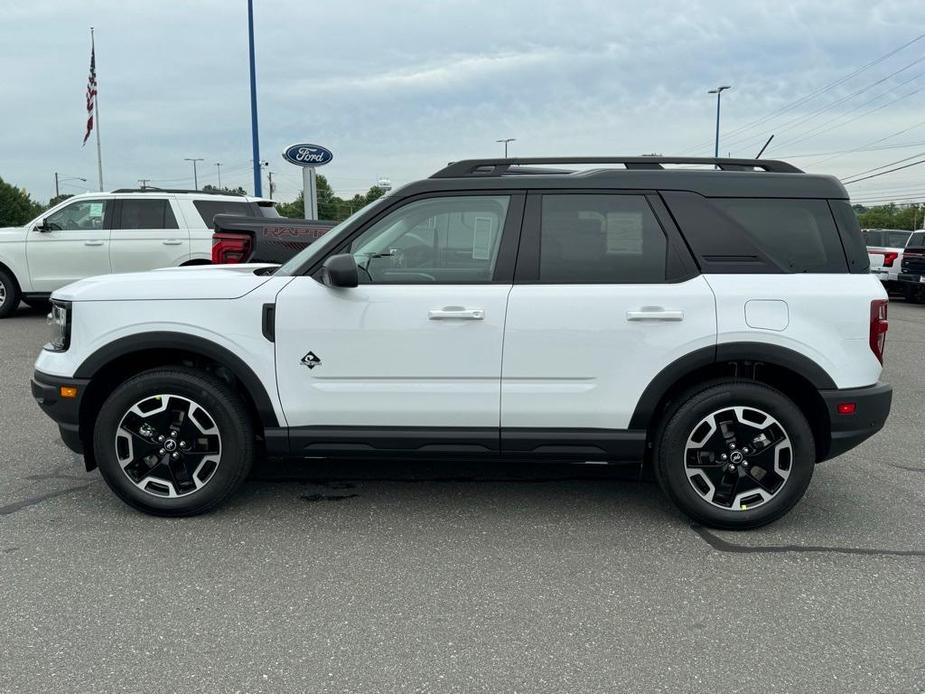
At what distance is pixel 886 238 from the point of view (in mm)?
20578

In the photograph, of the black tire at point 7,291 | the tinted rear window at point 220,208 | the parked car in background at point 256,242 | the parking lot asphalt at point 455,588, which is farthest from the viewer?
the black tire at point 7,291

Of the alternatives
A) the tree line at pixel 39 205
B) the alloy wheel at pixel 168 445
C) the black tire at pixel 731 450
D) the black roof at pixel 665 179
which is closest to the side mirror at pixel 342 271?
the black roof at pixel 665 179

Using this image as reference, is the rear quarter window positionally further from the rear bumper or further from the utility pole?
the utility pole

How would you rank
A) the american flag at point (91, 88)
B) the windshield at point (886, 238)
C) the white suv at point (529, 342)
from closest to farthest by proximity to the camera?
the white suv at point (529, 342), the windshield at point (886, 238), the american flag at point (91, 88)

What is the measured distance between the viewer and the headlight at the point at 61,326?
13.1 feet

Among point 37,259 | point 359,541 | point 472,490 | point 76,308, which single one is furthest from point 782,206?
point 37,259

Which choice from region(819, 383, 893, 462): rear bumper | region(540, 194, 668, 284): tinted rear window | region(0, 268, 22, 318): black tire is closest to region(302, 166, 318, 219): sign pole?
region(0, 268, 22, 318): black tire

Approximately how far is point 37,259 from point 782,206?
1156 centimetres

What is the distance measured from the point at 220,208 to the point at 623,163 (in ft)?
30.0

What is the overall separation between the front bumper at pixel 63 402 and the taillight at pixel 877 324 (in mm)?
3957

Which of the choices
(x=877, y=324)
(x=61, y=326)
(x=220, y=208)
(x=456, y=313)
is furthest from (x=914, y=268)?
(x=61, y=326)

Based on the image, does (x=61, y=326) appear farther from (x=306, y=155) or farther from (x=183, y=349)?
(x=306, y=155)

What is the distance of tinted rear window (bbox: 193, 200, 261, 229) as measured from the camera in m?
11.8

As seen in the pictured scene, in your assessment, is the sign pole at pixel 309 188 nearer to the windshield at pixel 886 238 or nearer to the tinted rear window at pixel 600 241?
the windshield at pixel 886 238
